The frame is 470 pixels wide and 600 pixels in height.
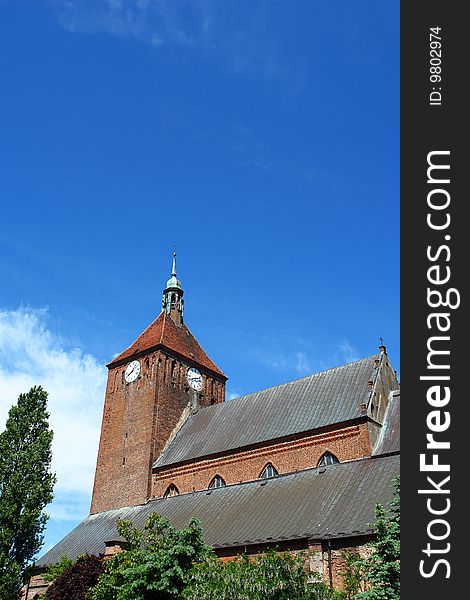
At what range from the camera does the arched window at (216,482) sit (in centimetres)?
3168

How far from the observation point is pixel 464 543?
23.5 feet

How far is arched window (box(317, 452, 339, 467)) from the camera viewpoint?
91.6 ft

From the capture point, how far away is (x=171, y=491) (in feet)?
111

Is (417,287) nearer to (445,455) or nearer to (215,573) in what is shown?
(445,455)

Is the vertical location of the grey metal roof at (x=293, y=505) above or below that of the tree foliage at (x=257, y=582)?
above

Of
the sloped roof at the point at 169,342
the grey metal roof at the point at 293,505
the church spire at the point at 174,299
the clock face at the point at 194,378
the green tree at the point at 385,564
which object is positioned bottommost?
the green tree at the point at 385,564

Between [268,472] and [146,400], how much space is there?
33.5 feet

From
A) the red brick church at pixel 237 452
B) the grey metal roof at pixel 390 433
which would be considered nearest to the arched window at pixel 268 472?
the red brick church at pixel 237 452

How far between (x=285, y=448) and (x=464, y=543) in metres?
22.9

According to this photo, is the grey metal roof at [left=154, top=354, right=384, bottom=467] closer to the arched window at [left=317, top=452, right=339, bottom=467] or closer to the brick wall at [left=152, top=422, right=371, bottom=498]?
the brick wall at [left=152, top=422, right=371, bottom=498]

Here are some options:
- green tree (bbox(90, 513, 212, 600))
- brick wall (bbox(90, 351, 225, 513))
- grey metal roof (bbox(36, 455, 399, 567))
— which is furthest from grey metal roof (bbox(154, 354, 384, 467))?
green tree (bbox(90, 513, 212, 600))

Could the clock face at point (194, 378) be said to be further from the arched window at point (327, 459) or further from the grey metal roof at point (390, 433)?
the grey metal roof at point (390, 433)

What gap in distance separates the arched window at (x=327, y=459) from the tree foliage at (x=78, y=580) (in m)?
10.1

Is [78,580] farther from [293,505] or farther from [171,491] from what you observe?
[293,505]
